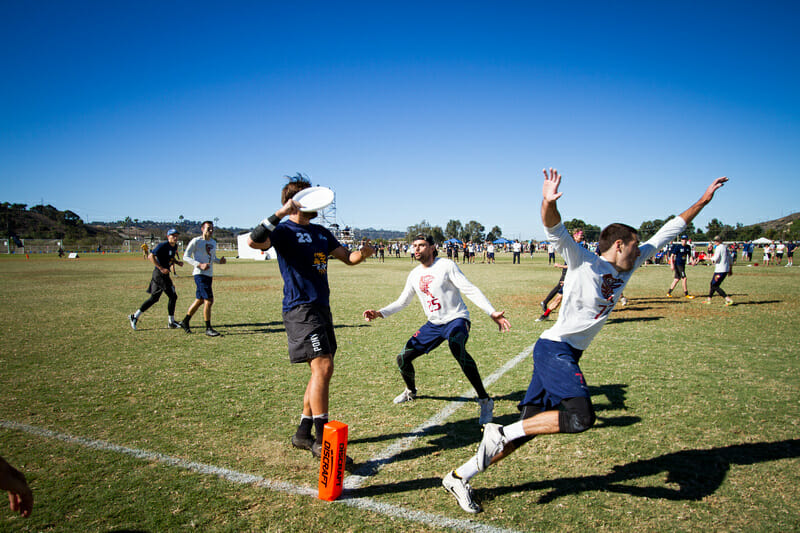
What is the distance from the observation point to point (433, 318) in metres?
5.04

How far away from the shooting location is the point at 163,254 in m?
9.62

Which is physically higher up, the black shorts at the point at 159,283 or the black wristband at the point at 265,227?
the black wristband at the point at 265,227

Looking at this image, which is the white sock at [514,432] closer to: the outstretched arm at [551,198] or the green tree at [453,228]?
the outstretched arm at [551,198]

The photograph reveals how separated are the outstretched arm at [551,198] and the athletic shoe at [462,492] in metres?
2.10

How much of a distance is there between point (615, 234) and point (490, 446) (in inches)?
78.5

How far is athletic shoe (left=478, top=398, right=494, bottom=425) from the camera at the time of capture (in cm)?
464

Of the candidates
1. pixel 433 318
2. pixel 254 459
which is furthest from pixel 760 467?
pixel 254 459

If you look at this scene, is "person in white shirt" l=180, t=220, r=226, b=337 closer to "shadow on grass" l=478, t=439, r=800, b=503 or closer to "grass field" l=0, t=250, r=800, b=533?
"grass field" l=0, t=250, r=800, b=533

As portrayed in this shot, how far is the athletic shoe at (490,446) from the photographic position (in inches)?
120

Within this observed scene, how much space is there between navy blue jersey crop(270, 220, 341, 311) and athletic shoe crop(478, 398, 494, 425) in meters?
2.26

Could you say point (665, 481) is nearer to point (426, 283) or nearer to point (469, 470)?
point (469, 470)

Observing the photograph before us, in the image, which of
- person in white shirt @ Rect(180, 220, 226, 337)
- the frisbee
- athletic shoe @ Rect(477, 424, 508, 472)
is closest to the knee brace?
athletic shoe @ Rect(477, 424, 508, 472)

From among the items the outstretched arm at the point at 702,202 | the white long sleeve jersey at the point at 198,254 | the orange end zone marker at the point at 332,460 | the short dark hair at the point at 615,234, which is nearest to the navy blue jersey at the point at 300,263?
the orange end zone marker at the point at 332,460

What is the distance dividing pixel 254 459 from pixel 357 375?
2.66 m
